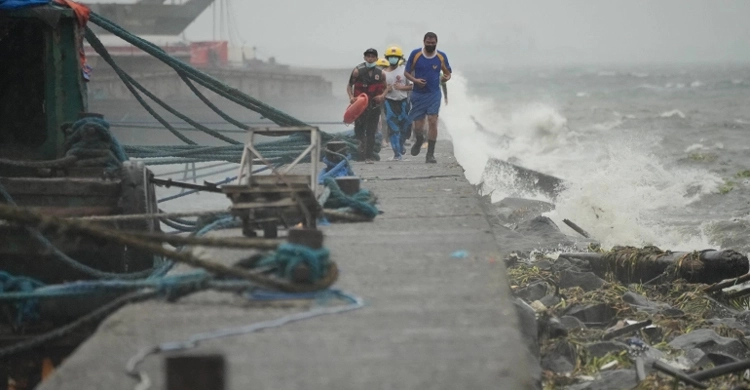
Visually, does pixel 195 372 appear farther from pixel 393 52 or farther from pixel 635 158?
pixel 635 158

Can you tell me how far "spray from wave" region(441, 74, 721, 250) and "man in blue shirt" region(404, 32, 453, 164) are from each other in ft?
12.9

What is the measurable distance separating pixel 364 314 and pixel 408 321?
24 centimetres

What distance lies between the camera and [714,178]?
2458cm

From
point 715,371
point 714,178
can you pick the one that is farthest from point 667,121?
point 715,371

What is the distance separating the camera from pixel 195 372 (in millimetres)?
3375

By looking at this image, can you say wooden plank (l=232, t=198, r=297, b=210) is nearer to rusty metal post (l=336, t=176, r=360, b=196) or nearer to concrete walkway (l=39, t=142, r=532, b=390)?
concrete walkway (l=39, t=142, r=532, b=390)

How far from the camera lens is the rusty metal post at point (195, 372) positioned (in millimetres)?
3367

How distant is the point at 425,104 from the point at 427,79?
35 cm

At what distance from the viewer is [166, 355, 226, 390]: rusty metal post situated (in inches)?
133

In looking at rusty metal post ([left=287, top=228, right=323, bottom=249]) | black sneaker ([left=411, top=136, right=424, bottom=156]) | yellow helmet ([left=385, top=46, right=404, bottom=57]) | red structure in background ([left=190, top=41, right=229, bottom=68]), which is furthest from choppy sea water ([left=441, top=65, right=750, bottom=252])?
red structure in background ([left=190, top=41, right=229, bottom=68])

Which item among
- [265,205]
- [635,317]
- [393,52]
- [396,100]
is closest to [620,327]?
[635,317]

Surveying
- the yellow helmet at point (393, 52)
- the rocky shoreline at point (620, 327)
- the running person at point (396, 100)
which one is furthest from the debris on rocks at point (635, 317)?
the yellow helmet at point (393, 52)

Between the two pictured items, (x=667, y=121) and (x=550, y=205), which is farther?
(x=667, y=121)

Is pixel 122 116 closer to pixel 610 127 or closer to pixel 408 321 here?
pixel 610 127
